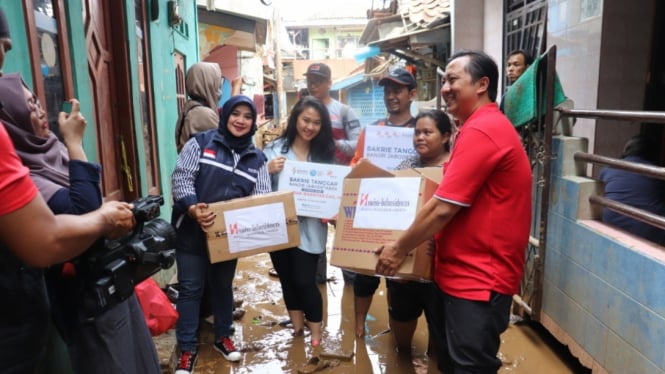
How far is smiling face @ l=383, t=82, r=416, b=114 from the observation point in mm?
3402

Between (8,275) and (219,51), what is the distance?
39.8ft

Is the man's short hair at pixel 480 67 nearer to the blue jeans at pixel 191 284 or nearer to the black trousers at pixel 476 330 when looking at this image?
the black trousers at pixel 476 330

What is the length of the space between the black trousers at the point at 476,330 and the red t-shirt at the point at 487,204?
4 centimetres

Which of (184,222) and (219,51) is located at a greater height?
(219,51)

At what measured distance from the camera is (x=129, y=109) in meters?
3.68

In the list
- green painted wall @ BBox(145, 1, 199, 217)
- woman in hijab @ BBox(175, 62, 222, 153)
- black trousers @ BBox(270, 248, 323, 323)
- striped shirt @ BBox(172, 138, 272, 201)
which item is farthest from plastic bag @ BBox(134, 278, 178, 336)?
green painted wall @ BBox(145, 1, 199, 217)

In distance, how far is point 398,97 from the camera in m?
3.42

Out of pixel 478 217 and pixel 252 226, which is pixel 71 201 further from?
pixel 478 217

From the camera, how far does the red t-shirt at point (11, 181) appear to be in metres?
1.13

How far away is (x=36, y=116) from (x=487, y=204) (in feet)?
5.77

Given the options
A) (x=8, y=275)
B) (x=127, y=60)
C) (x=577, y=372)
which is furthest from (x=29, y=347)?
(x=577, y=372)

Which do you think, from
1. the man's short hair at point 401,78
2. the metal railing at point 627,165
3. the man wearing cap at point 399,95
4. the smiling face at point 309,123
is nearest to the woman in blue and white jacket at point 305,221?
the smiling face at point 309,123

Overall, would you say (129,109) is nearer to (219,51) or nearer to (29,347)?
(29,347)

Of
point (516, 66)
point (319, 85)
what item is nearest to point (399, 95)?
point (319, 85)
